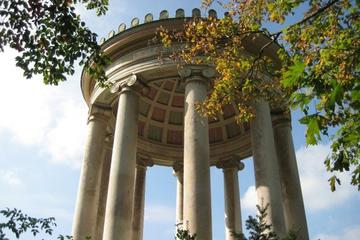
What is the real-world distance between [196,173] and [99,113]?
14075 mm

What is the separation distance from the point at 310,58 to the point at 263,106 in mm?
17566

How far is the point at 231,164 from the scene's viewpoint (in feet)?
155

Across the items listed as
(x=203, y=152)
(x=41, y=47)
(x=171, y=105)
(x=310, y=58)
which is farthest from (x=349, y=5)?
(x=171, y=105)

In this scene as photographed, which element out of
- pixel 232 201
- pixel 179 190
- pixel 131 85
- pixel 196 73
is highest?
pixel 131 85

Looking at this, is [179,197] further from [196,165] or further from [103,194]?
[196,165]

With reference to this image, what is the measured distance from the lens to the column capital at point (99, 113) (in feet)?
124

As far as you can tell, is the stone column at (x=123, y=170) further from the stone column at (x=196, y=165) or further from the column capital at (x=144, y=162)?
the column capital at (x=144, y=162)

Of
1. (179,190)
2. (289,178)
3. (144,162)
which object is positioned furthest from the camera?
(144,162)

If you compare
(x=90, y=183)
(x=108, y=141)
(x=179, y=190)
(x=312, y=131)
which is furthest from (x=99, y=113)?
(x=312, y=131)

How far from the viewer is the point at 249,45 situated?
35031 millimetres

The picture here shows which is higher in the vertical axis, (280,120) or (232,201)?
(280,120)

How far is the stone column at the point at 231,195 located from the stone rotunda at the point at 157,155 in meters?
0.11

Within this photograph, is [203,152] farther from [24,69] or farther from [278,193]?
[24,69]

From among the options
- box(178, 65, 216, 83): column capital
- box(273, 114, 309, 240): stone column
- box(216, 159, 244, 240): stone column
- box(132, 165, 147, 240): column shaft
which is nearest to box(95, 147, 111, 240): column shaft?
box(132, 165, 147, 240): column shaft
